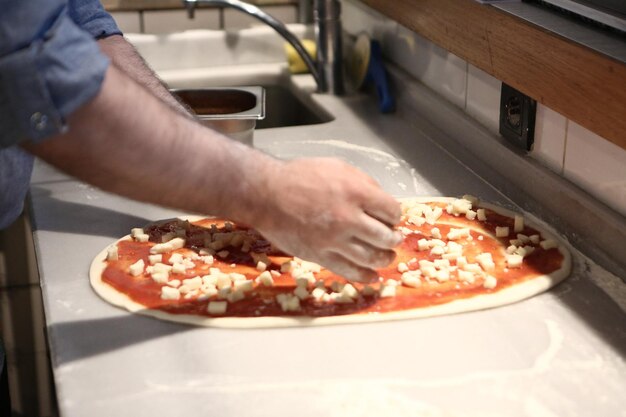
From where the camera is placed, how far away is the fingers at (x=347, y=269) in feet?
3.48

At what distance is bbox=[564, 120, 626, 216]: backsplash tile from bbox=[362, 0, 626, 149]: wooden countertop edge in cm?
7

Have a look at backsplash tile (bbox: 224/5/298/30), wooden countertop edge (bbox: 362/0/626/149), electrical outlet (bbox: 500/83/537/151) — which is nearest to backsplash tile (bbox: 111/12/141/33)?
backsplash tile (bbox: 224/5/298/30)

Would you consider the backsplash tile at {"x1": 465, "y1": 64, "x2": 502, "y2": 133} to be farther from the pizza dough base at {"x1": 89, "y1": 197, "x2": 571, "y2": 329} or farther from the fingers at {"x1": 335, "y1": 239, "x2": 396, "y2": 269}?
the fingers at {"x1": 335, "y1": 239, "x2": 396, "y2": 269}

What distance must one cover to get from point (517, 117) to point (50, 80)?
812 millimetres

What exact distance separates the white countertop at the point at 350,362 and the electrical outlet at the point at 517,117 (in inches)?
10.3

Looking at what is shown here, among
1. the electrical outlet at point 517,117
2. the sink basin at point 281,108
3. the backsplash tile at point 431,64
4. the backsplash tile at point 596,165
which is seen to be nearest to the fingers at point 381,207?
the backsplash tile at point 596,165

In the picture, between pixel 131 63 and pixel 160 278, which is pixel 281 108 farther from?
pixel 160 278

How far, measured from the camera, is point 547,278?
114cm

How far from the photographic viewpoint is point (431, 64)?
5.76 feet

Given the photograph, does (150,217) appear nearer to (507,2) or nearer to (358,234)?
(358,234)

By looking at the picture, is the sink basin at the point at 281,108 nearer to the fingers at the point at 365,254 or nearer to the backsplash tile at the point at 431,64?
the backsplash tile at the point at 431,64

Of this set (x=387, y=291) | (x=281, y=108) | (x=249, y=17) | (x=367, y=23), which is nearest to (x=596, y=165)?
(x=387, y=291)

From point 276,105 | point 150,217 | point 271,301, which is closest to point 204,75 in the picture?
point 276,105

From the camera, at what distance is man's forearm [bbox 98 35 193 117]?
1.48m
